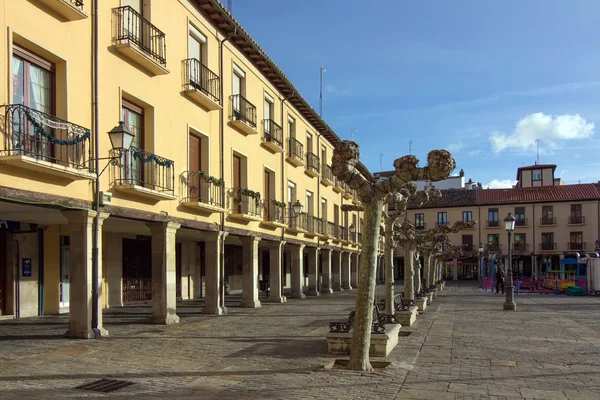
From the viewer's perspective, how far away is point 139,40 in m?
13.1

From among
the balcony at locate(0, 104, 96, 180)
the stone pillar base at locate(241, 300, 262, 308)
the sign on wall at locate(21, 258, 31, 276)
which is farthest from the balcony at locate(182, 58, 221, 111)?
the stone pillar base at locate(241, 300, 262, 308)

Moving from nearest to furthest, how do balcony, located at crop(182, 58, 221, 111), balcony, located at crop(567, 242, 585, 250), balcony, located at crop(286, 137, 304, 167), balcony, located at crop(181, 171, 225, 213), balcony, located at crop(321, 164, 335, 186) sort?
balcony, located at crop(181, 171, 225, 213) → balcony, located at crop(182, 58, 221, 111) → balcony, located at crop(286, 137, 304, 167) → balcony, located at crop(321, 164, 335, 186) → balcony, located at crop(567, 242, 585, 250)

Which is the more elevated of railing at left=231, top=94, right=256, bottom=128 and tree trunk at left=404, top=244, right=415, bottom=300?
railing at left=231, top=94, right=256, bottom=128

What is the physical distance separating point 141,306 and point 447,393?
14.5 metres

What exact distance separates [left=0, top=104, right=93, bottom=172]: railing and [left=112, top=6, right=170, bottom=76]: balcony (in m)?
2.53

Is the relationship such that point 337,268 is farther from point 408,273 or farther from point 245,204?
point 408,273

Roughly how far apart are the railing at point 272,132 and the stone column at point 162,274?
337 inches

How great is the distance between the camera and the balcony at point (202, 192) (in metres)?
15.4

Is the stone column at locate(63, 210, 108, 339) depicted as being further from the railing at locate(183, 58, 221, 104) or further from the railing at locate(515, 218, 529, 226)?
the railing at locate(515, 218, 529, 226)

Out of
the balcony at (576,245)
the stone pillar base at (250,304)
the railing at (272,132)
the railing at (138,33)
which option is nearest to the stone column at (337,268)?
the railing at (272,132)

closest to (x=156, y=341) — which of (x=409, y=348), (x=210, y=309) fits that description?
(x=409, y=348)

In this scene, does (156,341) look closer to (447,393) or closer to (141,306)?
(447,393)

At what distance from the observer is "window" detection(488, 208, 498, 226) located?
65.2m

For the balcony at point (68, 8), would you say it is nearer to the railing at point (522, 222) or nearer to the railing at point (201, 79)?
the railing at point (201, 79)
